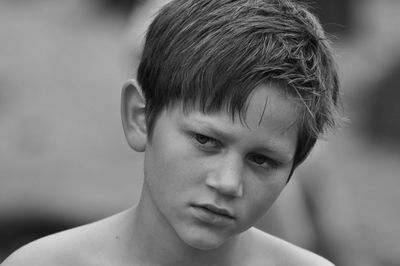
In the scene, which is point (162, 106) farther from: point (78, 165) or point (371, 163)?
point (371, 163)

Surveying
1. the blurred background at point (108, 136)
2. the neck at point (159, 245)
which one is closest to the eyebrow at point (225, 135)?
the neck at point (159, 245)

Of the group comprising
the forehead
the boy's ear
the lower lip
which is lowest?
the lower lip

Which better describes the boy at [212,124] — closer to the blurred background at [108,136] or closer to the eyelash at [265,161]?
the eyelash at [265,161]

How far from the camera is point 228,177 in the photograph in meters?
2.23

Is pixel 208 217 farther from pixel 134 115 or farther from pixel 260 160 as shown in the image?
pixel 134 115

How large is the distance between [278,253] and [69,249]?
0.59 metres

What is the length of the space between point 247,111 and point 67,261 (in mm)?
Result: 665

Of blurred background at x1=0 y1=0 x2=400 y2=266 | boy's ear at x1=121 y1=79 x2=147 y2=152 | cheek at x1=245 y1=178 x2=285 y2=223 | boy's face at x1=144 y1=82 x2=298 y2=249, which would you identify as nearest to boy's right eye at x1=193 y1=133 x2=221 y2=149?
boy's face at x1=144 y1=82 x2=298 y2=249

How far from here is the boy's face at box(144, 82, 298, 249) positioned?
2256mm

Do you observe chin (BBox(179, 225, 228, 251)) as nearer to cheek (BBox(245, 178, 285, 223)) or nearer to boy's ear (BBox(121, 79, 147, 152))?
cheek (BBox(245, 178, 285, 223))

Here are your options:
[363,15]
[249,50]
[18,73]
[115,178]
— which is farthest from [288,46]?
[363,15]

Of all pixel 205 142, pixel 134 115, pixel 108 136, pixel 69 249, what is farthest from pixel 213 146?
pixel 108 136

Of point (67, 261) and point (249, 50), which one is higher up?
point (249, 50)

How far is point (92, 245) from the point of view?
2.60 m
